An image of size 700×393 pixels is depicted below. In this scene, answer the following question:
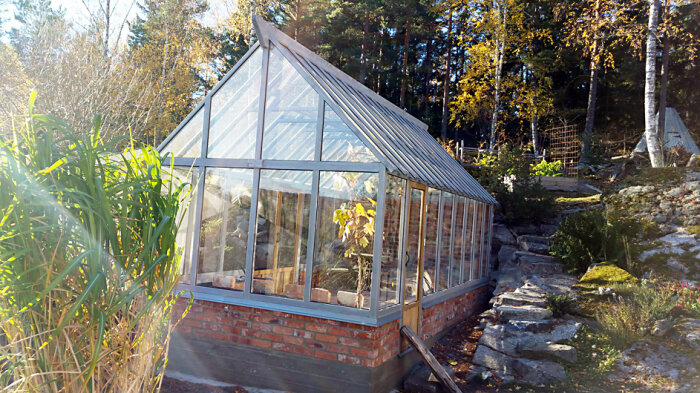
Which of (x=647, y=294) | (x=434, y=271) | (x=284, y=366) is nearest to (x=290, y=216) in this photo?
(x=284, y=366)

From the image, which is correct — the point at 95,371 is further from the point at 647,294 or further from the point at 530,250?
the point at 530,250

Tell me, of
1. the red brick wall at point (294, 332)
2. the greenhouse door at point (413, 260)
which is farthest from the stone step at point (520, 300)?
the red brick wall at point (294, 332)

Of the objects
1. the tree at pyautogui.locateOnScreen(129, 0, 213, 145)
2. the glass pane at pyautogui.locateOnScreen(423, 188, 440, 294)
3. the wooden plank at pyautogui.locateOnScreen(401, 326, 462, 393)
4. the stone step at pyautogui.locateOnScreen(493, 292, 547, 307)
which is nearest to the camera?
the wooden plank at pyautogui.locateOnScreen(401, 326, 462, 393)

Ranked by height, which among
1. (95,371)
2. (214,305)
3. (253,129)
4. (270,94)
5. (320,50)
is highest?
(320,50)

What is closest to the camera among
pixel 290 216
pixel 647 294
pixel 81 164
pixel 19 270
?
pixel 19 270

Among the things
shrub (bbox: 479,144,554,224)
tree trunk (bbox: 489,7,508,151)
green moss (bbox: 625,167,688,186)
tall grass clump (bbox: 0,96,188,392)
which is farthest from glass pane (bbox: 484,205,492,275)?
tree trunk (bbox: 489,7,508,151)

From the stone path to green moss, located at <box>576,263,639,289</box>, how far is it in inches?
12.4

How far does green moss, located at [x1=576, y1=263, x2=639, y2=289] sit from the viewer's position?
7.79 metres

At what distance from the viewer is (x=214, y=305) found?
18.7ft

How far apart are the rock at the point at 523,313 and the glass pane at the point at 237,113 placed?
4.48 meters

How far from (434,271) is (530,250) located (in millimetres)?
5076

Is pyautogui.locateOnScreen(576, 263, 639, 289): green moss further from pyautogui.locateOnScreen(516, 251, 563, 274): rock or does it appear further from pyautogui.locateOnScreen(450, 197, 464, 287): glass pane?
pyautogui.locateOnScreen(450, 197, 464, 287): glass pane

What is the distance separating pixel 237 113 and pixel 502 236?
321 inches

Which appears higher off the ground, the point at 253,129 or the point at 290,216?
the point at 253,129
